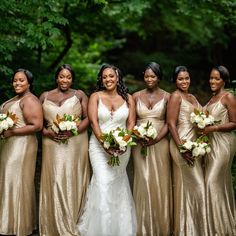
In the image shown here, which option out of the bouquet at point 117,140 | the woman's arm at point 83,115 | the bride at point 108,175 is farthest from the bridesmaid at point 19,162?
the bouquet at point 117,140

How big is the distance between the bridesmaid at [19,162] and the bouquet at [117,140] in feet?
3.34

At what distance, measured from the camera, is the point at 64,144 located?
6395mm

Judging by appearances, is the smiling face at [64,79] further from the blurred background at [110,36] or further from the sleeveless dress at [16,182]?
the blurred background at [110,36]

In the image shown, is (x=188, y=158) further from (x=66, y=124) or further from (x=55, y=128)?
(x=55, y=128)

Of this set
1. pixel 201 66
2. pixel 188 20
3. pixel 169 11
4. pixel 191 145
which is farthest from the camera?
pixel 201 66

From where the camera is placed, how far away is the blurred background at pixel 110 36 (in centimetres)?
778

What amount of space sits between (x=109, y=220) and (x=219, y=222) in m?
1.59

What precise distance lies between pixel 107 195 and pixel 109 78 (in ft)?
5.53

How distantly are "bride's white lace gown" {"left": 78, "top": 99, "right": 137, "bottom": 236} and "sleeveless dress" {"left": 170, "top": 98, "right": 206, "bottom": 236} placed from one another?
68 cm

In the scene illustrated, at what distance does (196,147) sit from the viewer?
611cm

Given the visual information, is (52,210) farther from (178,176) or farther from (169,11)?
(169,11)

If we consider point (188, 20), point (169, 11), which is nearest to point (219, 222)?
point (169, 11)

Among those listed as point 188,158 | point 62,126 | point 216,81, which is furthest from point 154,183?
point 216,81

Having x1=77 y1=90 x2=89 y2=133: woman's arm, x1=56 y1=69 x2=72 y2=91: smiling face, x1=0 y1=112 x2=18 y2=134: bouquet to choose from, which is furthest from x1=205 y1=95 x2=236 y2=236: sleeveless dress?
x1=0 y1=112 x2=18 y2=134: bouquet
